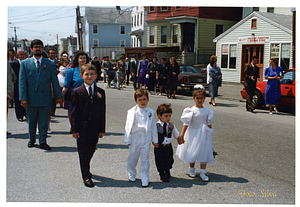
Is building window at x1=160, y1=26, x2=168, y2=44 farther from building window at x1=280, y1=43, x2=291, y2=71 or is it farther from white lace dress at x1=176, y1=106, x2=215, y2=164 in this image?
white lace dress at x1=176, y1=106, x2=215, y2=164

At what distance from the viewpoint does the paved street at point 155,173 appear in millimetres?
4121

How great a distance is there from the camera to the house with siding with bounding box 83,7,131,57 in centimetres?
5970

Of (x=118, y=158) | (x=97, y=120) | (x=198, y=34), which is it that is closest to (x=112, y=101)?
(x=118, y=158)

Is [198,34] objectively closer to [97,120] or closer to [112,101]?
[112,101]

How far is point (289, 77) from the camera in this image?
11492 mm

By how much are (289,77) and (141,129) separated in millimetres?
8891

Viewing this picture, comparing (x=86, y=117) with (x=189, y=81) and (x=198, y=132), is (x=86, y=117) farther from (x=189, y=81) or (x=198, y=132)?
(x=189, y=81)

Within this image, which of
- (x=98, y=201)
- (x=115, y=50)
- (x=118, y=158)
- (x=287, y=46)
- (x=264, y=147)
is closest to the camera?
(x=98, y=201)

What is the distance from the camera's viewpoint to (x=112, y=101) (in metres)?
13.1

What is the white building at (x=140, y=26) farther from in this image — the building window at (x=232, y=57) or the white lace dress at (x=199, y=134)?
the white lace dress at (x=199, y=134)

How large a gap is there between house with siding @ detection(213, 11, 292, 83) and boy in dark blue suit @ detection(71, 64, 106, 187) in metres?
17.9

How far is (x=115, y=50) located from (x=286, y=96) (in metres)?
48.4

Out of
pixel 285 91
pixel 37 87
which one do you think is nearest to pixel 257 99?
pixel 285 91

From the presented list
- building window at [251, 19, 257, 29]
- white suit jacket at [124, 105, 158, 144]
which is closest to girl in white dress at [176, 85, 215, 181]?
white suit jacket at [124, 105, 158, 144]
